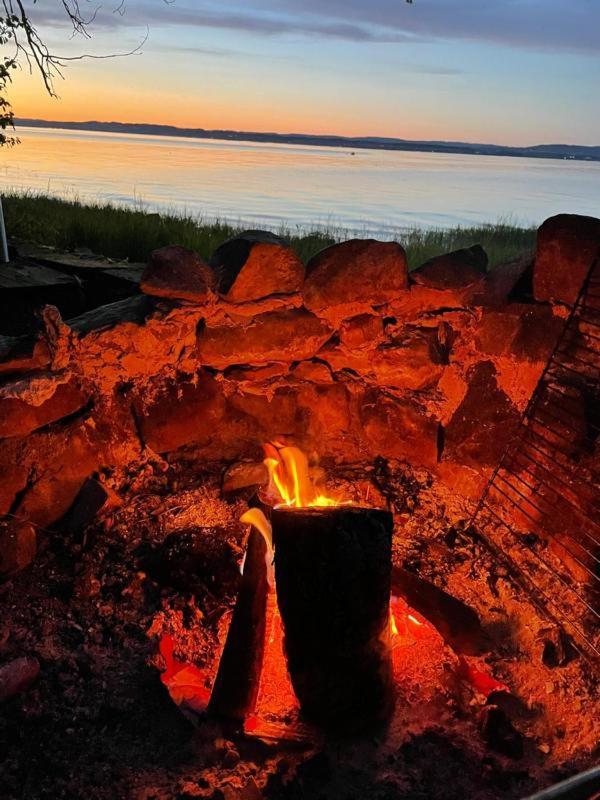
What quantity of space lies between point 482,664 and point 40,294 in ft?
11.1

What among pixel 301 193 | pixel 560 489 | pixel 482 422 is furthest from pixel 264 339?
pixel 301 193

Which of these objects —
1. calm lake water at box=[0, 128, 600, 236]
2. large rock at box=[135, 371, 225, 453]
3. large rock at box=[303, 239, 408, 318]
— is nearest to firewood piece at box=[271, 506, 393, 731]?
large rock at box=[135, 371, 225, 453]

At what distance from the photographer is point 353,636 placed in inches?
80.9

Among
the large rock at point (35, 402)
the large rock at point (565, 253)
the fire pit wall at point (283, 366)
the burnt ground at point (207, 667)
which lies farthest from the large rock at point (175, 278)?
the large rock at point (565, 253)

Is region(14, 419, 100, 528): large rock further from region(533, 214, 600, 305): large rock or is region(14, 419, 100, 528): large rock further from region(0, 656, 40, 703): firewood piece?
region(533, 214, 600, 305): large rock

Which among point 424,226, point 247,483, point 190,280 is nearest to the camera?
point 190,280

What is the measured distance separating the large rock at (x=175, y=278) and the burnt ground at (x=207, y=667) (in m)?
0.83

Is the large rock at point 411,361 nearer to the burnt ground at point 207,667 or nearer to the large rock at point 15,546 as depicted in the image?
the burnt ground at point 207,667

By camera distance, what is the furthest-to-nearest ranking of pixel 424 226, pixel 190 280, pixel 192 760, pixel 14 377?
pixel 424 226, pixel 190 280, pixel 14 377, pixel 192 760

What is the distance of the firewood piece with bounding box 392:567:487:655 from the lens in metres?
2.37

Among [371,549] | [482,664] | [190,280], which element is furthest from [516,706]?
[190,280]

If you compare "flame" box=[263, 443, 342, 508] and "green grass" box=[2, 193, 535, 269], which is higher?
"green grass" box=[2, 193, 535, 269]

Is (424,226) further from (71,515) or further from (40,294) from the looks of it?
(71,515)

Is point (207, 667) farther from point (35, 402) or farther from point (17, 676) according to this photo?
point (35, 402)
